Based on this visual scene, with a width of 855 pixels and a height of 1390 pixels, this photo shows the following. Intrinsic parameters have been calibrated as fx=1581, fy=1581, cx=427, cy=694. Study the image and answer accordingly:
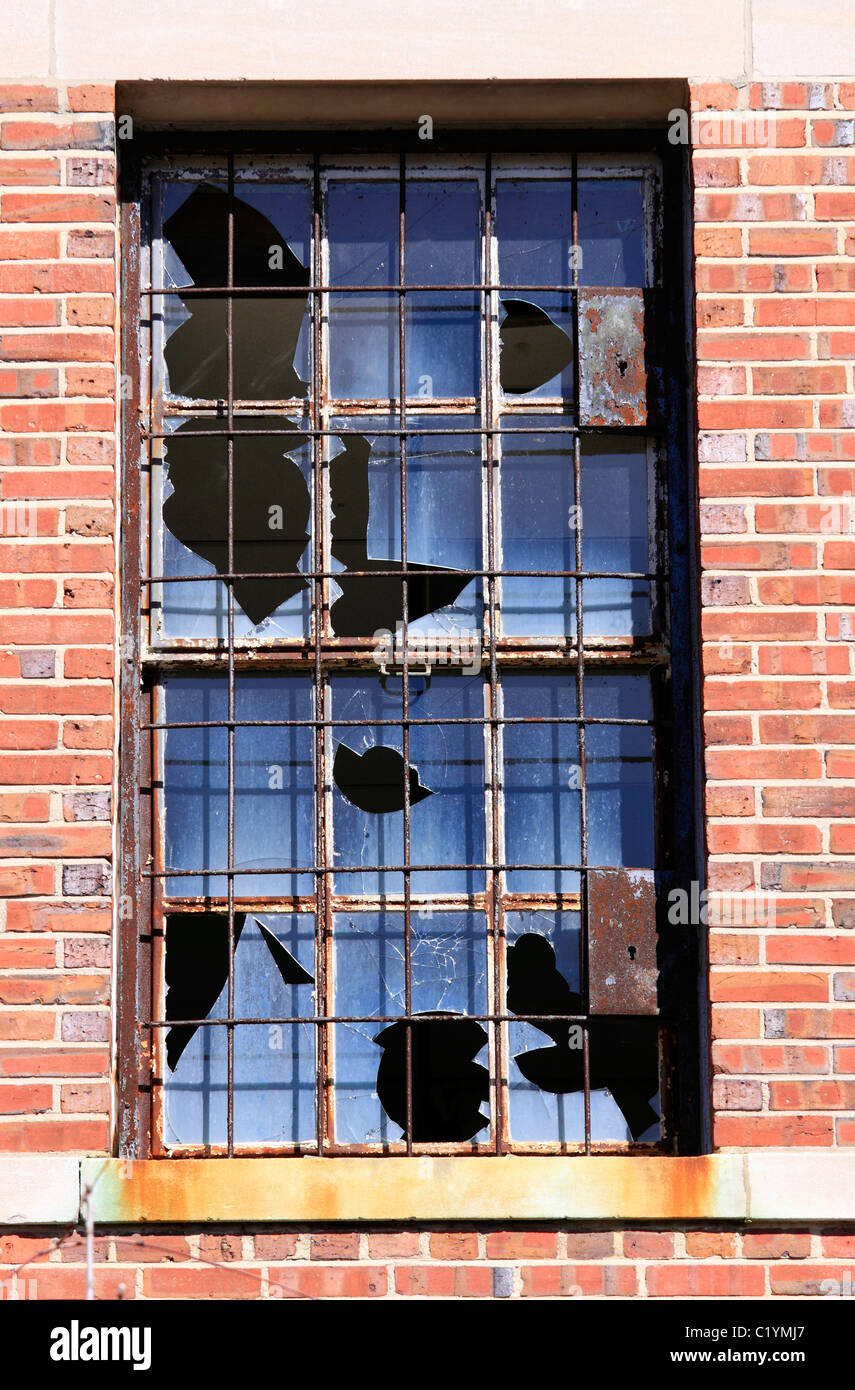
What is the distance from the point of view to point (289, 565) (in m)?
4.01

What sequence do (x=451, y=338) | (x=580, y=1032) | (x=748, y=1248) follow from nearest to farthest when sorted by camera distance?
(x=748, y=1248), (x=580, y=1032), (x=451, y=338)

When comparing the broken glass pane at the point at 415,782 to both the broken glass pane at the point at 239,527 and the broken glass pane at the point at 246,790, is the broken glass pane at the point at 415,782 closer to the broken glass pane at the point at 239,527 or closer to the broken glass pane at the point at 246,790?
the broken glass pane at the point at 246,790

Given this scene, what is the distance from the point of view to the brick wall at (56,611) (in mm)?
3629

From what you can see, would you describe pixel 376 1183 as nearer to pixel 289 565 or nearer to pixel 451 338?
pixel 289 565

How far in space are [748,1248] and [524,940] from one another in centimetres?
87

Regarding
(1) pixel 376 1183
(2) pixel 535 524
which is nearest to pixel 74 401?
(2) pixel 535 524

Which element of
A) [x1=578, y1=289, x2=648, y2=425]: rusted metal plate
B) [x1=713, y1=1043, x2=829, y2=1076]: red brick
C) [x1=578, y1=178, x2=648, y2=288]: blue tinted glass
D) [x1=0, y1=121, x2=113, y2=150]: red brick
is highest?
[x1=0, y1=121, x2=113, y2=150]: red brick

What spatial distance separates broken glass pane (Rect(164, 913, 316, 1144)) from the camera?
Result: 12.6ft

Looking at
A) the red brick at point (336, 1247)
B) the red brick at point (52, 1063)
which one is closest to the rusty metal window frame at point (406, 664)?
the red brick at point (52, 1063)

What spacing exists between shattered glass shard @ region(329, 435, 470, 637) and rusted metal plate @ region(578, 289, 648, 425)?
562 mm

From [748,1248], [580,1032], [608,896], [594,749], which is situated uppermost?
[594,749]

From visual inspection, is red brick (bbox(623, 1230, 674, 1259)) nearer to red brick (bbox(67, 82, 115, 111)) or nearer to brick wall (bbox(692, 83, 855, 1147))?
brick wall (bbox(692, 83, 855, 1147))

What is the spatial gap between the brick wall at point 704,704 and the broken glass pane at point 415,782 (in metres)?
0.59

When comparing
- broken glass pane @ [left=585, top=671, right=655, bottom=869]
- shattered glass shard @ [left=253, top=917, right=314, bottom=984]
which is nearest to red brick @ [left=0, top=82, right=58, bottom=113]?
broken glass pane @ [left=585, top=671, right=655, bottom=869]
